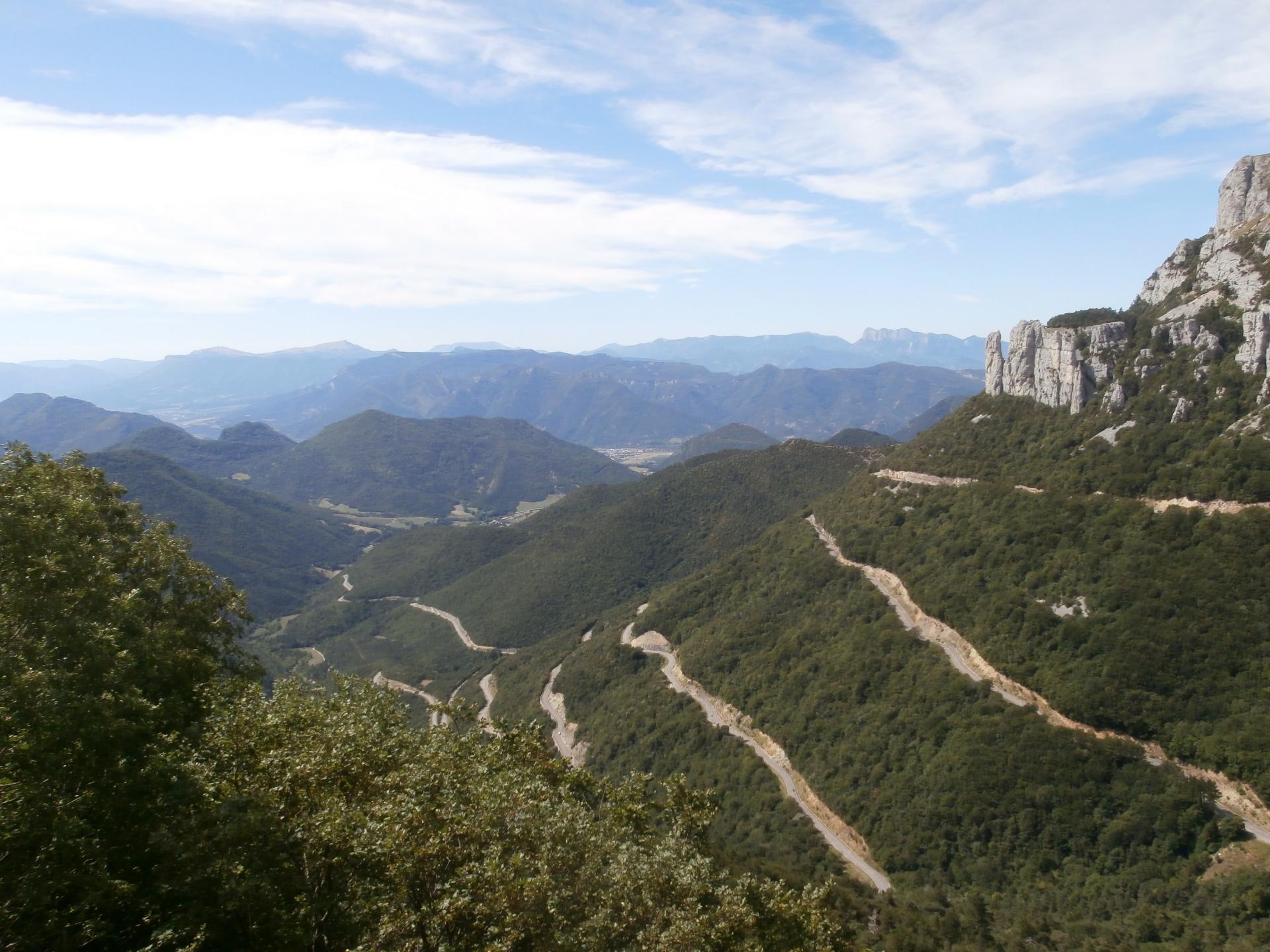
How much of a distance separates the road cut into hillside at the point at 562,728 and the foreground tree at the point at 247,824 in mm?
48221

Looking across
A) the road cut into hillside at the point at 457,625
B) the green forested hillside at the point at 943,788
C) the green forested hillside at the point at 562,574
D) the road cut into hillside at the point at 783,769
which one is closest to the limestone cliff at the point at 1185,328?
the green forested hillside at the point at 943,788

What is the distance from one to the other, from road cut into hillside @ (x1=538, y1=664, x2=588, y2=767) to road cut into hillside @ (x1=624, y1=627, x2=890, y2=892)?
40.2 feet

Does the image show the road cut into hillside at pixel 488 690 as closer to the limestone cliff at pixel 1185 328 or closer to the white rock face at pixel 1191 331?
the limestone cliff at pixel 1185 328

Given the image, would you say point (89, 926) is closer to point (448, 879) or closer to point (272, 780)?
point (272, 780)

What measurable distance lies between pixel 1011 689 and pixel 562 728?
49.5m

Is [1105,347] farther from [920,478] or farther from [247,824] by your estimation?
[247,824]

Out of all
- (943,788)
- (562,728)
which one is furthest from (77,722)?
(562,728)

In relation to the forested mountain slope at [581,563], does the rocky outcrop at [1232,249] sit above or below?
above

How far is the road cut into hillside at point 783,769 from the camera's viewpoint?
4944cm

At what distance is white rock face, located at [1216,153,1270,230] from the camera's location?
69750mm

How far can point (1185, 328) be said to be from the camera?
67188 millimetres

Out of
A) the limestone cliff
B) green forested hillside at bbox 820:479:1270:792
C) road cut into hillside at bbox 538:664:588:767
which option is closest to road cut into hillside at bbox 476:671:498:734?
road cut into hillside at bbox 538:664:588:767

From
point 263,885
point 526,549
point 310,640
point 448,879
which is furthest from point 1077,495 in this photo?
point 310,640

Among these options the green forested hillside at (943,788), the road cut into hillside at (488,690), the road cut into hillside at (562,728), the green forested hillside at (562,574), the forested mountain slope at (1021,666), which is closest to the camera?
the green forested hillside at (943,788)
